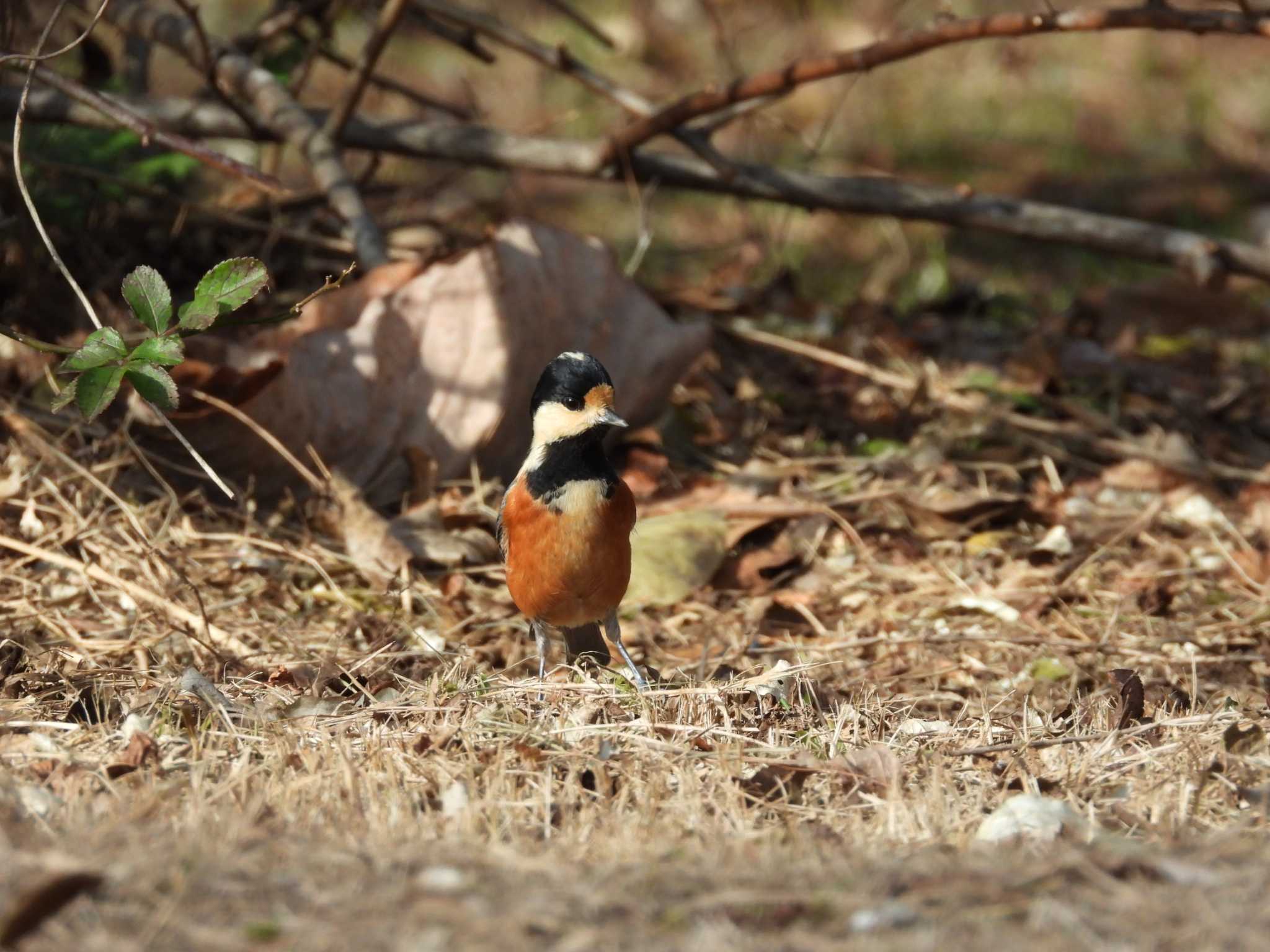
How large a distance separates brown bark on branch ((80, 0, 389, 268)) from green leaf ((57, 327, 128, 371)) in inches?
81.0

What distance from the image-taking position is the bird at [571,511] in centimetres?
439

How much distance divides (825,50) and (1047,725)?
880cm

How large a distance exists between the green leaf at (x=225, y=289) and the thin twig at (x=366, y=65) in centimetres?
217

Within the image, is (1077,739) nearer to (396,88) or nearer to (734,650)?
(734,650)

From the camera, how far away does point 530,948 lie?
2.30 m

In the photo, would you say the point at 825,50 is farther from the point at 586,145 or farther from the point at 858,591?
the point at 858,591

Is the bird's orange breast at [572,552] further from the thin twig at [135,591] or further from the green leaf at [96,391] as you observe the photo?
the green leaf at [96,391]

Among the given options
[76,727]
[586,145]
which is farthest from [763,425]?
[76,727]

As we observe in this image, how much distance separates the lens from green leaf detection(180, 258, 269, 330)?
3664 mm

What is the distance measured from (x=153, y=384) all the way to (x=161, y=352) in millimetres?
79

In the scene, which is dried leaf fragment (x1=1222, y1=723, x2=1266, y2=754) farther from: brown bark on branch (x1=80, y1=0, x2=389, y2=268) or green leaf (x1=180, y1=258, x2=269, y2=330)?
brown bark on branch (x1=80, y1=0, x2=389, y2=268)

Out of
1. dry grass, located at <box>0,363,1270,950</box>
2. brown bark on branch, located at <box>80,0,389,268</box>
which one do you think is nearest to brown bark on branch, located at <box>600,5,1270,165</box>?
brown bark on branch, located at <box>80,0,389,268</box>

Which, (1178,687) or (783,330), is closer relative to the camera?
(1178,687)

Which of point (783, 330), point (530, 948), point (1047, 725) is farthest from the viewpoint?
point (783, 330)
